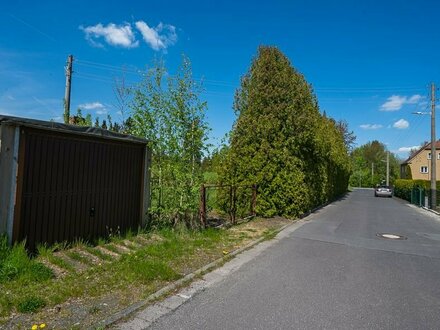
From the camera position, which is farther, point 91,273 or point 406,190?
point 406,190

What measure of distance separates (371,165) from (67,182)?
273 ft

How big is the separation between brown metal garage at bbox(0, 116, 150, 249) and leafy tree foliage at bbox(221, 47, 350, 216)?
5456 mm

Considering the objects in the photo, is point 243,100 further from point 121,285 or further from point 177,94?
point 121,285

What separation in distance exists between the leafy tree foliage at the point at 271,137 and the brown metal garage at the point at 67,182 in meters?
5.46

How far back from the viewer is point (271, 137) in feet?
41.5

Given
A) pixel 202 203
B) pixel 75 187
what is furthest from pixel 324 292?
pixel 75 187

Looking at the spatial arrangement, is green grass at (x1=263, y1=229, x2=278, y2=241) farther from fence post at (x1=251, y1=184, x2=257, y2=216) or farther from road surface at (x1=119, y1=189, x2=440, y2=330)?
fence post at (x1=251, y1=184, x2=257, y2=216)

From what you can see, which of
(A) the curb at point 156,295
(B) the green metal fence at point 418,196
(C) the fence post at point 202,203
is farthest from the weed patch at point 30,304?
(B) the green metal fence at point 418,196

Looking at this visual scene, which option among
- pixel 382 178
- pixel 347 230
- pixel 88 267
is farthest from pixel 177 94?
pixel 382 178

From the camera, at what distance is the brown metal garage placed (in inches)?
200

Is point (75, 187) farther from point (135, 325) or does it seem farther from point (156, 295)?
point (135, 325)

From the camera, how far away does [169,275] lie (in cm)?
488

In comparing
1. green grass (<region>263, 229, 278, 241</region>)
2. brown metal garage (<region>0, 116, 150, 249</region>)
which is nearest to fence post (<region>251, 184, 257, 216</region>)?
green grass (<region>263, 229, 278, 241</region>)

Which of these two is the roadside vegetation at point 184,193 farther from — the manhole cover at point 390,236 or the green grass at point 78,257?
the manhole cover at point 390,236
